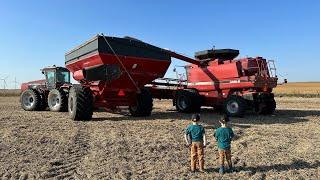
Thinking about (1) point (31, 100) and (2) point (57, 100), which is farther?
(1) point (31, 100)

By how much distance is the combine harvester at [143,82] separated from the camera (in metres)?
16.2

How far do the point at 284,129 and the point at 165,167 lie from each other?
6894 mm

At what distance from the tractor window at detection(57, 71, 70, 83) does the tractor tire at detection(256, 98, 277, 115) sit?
1044 centimetres

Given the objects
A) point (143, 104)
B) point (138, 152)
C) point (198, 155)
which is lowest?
point (138, 152)

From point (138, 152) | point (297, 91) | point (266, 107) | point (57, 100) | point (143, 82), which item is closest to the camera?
point (138, 152)

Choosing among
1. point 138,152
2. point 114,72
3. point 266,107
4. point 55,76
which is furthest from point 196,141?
point 55,76

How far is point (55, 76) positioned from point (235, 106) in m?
10.1

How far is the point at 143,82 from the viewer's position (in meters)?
17.8

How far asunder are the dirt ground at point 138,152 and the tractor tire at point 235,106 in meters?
2.67

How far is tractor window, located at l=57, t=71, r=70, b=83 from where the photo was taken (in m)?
22.9

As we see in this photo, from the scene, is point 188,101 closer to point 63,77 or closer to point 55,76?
point 63,77

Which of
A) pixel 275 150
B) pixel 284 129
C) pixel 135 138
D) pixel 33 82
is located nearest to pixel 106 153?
pixel 135 138

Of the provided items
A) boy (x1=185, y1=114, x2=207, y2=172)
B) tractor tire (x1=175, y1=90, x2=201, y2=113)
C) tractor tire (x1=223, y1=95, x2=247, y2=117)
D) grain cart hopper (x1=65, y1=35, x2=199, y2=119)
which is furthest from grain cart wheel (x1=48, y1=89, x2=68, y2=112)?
boy (x1=185, y1=114, x2=207, y2=172)

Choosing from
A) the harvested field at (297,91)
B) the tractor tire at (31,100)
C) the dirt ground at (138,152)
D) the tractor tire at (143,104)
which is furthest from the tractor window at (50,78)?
the harvested field at (297,91)
